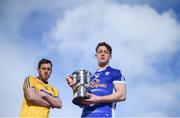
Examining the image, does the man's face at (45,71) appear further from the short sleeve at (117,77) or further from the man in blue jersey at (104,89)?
the short sleeve at (117,77)

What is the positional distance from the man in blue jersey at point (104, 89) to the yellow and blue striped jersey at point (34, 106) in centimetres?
28

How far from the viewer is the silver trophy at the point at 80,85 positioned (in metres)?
1.75

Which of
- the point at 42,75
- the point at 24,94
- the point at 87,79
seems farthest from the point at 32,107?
the point at 87,79

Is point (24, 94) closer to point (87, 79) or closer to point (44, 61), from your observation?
point (44, 61)

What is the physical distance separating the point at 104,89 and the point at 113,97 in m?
0.09

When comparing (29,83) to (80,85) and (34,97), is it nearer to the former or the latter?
(34,97)

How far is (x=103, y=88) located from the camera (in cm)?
183

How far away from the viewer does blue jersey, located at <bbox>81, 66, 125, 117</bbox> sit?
5.86ft

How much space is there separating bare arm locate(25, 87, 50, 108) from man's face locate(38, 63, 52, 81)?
153mm

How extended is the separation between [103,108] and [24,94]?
558 millimetres

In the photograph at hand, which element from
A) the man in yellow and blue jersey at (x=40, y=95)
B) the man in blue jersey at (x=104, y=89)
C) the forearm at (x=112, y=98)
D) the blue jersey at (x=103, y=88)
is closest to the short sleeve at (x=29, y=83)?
the man in yellow and blue jersey at (x=40, y=95)

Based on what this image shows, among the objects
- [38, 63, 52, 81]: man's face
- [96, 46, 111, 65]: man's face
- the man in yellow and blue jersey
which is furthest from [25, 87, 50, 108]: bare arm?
[96, 46, 111, 65]: man's face

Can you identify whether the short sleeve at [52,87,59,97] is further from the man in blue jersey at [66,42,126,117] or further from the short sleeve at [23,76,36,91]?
the man in blue jersey at [66,42,126,117]

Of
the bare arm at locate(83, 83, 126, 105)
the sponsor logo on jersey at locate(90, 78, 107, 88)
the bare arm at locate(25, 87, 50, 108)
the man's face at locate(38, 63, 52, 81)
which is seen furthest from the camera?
the man's face at locate(38, 63, 52, 81)
